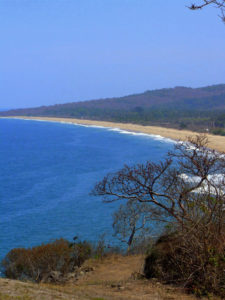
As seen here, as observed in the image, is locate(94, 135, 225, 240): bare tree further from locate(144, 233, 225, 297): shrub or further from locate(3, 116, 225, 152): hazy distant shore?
locate(3, 116, 225, 152): hazy distant shore

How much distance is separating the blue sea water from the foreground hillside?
854cm

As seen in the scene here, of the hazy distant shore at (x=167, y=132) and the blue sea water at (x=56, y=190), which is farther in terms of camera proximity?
the hazy distant shore at (x=167, y=132)

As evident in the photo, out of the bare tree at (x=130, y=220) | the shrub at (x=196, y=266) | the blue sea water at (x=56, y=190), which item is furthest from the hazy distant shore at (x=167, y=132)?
the shrub at (x=196, y=266)

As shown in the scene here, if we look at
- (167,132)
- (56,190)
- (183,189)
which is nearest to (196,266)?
(183,189)

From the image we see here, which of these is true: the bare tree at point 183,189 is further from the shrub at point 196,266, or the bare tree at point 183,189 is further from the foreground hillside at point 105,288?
the foreground hillside at point 105,288

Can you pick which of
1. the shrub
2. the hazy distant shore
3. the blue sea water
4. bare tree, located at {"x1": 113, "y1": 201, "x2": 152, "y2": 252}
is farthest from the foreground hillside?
the hazy distant shore

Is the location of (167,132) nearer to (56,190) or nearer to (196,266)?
(56,190)

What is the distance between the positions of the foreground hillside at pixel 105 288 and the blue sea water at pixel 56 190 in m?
8.54

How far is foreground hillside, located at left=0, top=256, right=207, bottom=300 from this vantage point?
719 centimetres

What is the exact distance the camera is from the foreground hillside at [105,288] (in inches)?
283

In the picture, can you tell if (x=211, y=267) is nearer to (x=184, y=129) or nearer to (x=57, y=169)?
(x=57, y=169)

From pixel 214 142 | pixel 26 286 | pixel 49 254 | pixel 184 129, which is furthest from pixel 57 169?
pixel 184 129

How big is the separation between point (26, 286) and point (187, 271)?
345 cm

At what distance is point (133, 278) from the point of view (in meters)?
11.0
